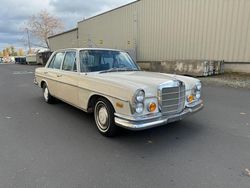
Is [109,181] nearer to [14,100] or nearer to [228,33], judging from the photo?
[14,100]

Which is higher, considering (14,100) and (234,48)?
(234,48)

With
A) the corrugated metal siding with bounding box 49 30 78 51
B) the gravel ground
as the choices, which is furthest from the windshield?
the corrugated metal siding with bounding box 49 30 78 51

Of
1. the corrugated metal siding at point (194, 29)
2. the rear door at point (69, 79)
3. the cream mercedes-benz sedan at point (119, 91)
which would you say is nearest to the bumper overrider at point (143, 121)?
the cream mercedes-benz sedan at point (119, 91)

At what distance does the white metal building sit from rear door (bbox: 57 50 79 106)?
10.3 metres

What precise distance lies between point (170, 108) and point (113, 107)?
0.98 metres

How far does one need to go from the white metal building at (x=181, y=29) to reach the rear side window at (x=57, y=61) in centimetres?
1019

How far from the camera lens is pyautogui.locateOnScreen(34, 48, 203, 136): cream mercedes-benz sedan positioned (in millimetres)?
3168

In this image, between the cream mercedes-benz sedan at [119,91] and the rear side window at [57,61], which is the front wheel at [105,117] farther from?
the rear side window at [57,61]

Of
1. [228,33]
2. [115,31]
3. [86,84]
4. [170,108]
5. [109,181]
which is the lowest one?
[109,181]

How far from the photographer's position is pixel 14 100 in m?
6.87

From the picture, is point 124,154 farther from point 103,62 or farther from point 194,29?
point 194,29

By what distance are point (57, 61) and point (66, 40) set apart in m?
29.5

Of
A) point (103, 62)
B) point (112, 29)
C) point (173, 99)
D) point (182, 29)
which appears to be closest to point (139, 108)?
point (173, 99)

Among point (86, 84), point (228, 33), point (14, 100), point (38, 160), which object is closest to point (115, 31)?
point (228, 33)
